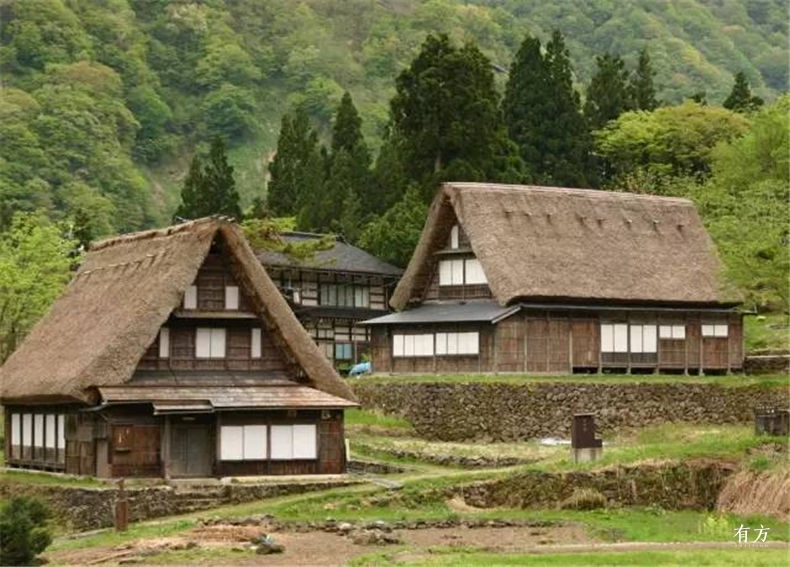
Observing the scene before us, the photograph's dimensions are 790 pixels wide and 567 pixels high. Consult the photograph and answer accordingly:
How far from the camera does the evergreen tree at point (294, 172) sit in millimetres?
85438

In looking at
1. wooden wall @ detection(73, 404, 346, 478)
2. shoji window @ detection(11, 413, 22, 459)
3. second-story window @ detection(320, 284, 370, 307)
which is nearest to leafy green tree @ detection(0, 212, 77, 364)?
second-story window @ detection(320, 284, 370, 307)

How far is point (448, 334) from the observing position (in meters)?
56.3

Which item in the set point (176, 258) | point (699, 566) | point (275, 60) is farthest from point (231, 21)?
point (699, 566)

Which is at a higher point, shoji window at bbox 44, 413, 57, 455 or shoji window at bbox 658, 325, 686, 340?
shoji window at bbox 658, 325, 686, 340

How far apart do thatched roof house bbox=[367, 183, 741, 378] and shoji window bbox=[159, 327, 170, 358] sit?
1310 cm

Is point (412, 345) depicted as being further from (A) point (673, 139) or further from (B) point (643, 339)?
(A) point (673, 139)

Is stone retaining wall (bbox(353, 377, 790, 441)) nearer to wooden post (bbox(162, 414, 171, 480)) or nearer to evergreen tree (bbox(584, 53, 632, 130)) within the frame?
wooden post (bbox(162, 414, 171, 480))

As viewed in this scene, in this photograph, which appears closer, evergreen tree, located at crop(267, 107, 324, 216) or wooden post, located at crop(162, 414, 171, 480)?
wooden post, located at crop(162, 414, 171, 480)

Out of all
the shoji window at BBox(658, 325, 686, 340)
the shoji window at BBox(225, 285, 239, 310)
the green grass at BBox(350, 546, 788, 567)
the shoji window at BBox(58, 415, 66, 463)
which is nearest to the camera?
the green grass at BBox(350, 546, 788, 567)

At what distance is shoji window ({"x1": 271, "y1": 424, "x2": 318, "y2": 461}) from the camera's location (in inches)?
1750

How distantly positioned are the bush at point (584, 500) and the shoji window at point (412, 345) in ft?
57.7

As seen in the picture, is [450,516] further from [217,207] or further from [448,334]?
[217,207]

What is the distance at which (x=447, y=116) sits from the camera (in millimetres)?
69688

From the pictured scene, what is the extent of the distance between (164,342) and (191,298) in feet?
4.33
